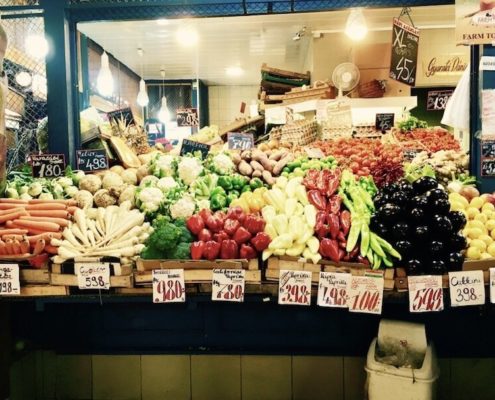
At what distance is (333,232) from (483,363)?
1.63 metres

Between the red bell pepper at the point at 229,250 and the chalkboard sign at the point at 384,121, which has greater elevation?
the chalkboard sign at the point at 384,121

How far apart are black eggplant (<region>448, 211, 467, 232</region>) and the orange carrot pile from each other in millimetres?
2272

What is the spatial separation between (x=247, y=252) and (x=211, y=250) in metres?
0.20

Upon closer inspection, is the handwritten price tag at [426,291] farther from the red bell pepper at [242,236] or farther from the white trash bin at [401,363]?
the red bell pepper at [242,236]

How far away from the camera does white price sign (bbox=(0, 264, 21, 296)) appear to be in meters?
2.72

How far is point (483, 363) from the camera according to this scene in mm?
3396

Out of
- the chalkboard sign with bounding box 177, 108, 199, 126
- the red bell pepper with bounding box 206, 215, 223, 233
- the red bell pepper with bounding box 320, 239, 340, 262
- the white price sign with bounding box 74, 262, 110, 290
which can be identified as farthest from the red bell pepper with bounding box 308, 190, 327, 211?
the chalkboard sign with bounding box 177, 108, 199, 126

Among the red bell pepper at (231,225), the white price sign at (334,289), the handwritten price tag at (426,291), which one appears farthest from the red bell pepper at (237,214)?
the handwritten price tag at (426,291)

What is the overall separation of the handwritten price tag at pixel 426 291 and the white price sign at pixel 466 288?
6 cm

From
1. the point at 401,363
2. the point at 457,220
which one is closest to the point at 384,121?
the point at 457,220

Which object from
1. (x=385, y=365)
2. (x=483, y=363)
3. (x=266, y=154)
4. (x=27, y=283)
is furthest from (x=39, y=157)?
(x=483, y=363)

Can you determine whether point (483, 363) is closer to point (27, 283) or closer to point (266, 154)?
point (266, 154)

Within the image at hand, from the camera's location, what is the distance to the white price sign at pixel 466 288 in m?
2.58

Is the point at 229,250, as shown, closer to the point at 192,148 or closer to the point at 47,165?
the point at 192,148
